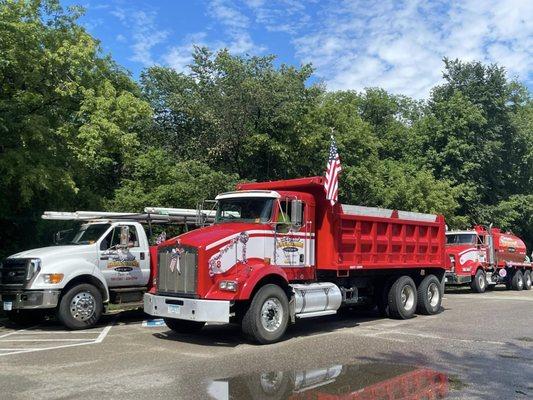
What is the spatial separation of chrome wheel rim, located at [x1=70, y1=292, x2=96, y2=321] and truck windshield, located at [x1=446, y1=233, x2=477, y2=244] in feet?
60.6

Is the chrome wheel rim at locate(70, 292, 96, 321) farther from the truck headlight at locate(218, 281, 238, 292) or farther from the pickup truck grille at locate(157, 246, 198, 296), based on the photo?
the truck headlight at locate(218, 281, 238, 292)

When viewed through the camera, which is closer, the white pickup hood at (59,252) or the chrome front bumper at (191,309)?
the chrome front bumper at (191,309)

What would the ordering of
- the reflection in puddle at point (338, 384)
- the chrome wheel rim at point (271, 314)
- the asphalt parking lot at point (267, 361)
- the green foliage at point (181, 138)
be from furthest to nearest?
the green foliage at point (181, 138) < the chrome wheel rim at point (271, 314) < the asphalt parking lot at point (267, 361) < the reflection in puddle at point (338, 384)

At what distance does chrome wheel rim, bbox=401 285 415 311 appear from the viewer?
14.4 m

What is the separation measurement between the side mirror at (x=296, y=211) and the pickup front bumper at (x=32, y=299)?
512 centimetres

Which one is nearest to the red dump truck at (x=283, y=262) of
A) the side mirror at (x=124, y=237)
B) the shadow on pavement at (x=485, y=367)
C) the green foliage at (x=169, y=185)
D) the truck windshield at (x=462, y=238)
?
the shadow on pavement at (x=485, y=367)

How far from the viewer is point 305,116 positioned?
24.4m

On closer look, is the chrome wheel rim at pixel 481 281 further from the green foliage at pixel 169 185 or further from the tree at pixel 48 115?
the tree at pixel 48 115

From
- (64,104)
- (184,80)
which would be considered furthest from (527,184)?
(64,104)

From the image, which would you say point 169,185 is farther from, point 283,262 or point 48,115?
point 283,262

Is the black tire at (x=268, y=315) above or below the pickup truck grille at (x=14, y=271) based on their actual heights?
below

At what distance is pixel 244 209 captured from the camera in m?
11.3

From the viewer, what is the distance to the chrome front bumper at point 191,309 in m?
→ 9.48

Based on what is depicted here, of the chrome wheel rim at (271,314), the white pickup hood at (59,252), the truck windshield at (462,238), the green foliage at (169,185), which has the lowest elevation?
the chrome wheel rim at (271,314)
